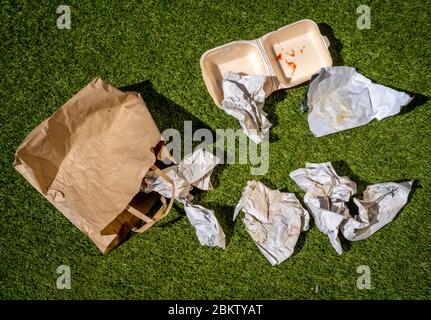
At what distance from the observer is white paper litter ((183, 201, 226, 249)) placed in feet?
6.91

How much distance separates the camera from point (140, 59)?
220 cm

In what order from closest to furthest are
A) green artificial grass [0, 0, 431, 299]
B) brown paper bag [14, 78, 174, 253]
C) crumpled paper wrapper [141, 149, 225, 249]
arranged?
brown paper bag [14, 78, 174, 253], crumpled paper wrapper [141, 149, 225, 249], green artificial grass [0, 0, 431, 299]

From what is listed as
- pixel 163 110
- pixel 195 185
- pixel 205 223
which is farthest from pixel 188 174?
pixel 163 110

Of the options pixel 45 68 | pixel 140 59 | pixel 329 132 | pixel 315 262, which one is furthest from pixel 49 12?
pixel 315 262

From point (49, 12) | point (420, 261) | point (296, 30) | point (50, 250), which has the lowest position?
point (420, 261)

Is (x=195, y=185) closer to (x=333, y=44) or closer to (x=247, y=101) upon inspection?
(x=247, y=101)


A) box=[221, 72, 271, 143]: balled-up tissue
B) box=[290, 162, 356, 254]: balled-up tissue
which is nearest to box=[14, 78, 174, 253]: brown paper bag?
box=[221, 72, 271, 143]: balled-up tissue

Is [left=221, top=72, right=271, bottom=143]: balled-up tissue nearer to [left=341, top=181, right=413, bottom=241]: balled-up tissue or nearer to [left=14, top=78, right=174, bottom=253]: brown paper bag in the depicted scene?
[left=14, top=78, right=174, bottom=253]: brown paper bag

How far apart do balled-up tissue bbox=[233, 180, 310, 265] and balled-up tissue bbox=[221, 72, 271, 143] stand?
11.4 inches

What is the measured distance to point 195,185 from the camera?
2113 millimetres

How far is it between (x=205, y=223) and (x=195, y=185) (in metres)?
0.18

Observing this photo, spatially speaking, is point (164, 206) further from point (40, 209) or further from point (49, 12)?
point (49, 12)

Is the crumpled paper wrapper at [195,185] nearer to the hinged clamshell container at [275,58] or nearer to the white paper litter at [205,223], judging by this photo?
the white paper litter at [205,223]

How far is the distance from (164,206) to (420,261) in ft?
4.19
